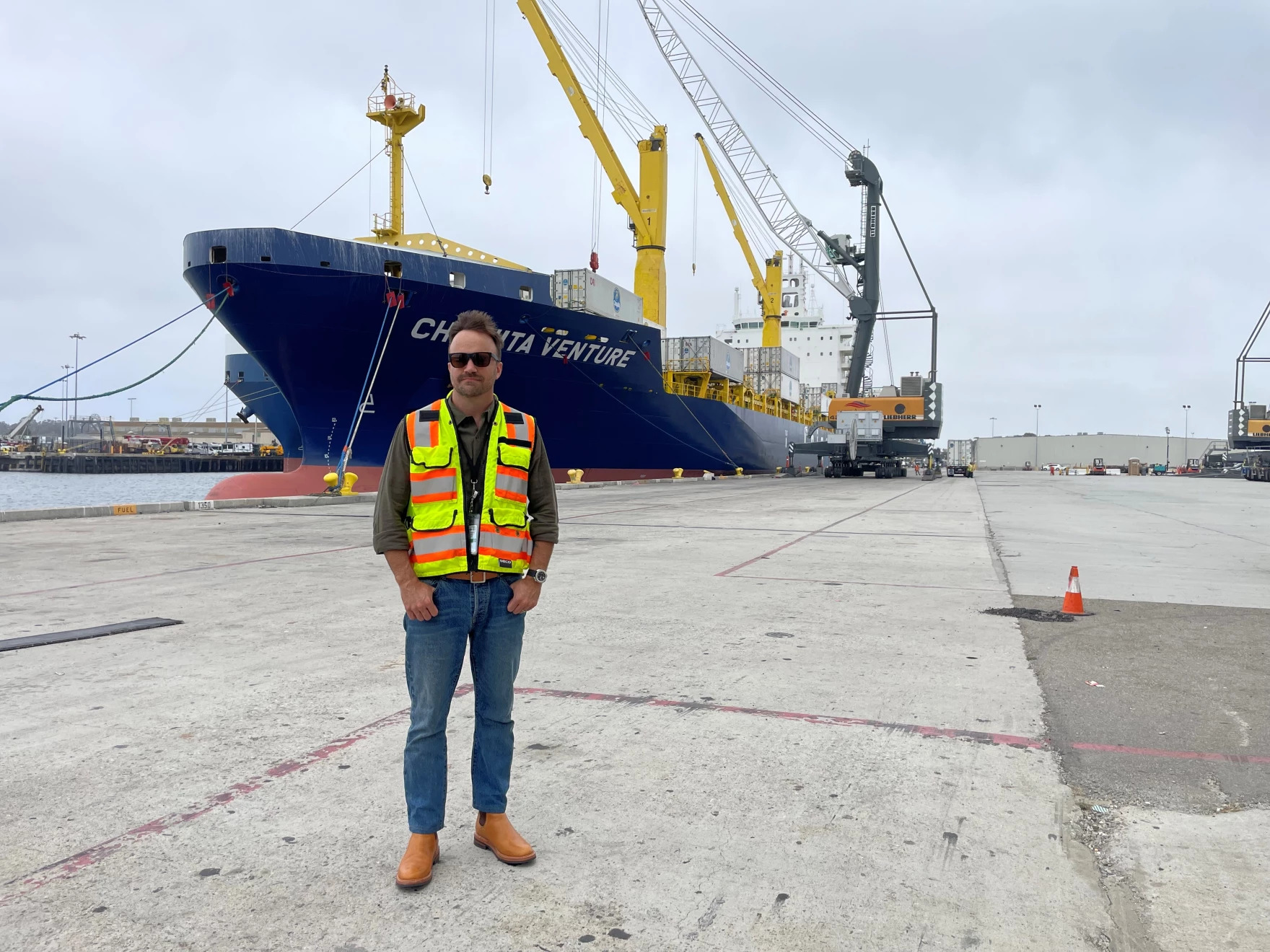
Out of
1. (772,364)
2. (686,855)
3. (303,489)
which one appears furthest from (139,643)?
(772,364)

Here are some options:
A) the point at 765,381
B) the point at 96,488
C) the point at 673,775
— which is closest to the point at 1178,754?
the point at 673,775

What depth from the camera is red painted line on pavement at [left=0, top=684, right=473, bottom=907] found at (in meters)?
2.28

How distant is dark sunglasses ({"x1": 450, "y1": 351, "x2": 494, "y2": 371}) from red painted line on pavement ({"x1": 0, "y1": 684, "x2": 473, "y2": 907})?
1645 mm

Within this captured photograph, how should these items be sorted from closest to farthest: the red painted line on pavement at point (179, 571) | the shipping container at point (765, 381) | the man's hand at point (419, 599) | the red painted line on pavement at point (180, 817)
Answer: the red painted line on pavement at point (180, 817), the man's hand at point (419, 599), the red painted line on pavement at point (179, 571), the shipping container at point (765, 381)

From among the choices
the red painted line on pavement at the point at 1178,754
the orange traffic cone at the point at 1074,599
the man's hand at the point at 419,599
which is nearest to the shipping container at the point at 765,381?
the orange traffic cone at the point at 1074,599

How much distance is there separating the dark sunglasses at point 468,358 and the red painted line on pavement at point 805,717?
202cm

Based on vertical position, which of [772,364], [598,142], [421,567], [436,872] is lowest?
[436,872]

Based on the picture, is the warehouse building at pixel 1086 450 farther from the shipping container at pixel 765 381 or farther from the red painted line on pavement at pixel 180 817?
the red painted line on pavement at pixel 180 817

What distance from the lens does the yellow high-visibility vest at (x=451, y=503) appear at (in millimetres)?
2410

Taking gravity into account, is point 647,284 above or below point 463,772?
above

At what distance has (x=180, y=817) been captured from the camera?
2.67 meters

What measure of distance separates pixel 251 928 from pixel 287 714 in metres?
1.74

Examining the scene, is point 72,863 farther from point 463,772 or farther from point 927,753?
point 927,753

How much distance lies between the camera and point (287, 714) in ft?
12.2
